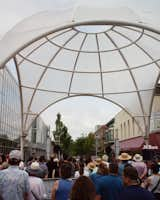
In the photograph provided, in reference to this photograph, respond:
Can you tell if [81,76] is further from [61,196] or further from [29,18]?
[61,196]

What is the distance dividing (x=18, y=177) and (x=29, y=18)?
12.8 m

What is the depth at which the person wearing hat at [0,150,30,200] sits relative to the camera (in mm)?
6742

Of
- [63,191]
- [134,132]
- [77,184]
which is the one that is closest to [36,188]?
[63,191]

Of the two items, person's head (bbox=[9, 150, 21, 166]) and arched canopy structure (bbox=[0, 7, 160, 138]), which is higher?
arched canopy structure (bbox=[0, 7, 160, 138])

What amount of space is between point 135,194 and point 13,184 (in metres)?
2.59

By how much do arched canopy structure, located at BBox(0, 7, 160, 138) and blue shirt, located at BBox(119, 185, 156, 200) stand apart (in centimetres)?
1535

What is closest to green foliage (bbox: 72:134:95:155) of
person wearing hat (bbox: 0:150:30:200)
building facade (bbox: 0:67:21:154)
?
building facade (bbox: 0:67:21:154)

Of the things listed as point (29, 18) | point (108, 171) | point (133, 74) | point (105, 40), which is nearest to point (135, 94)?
point (133, 74)

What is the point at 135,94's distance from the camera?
25516 mm

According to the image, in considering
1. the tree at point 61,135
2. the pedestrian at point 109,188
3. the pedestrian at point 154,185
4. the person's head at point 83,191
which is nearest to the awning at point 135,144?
the pedestrian at point 154,185

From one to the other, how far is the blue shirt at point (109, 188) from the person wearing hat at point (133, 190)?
1.79 meters

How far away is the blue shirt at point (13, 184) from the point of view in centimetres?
674

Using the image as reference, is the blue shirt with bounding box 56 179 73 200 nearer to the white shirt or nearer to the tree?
the white shirt

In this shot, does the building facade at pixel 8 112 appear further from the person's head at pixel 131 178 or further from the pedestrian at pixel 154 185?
the person's head at pixel 131 178
